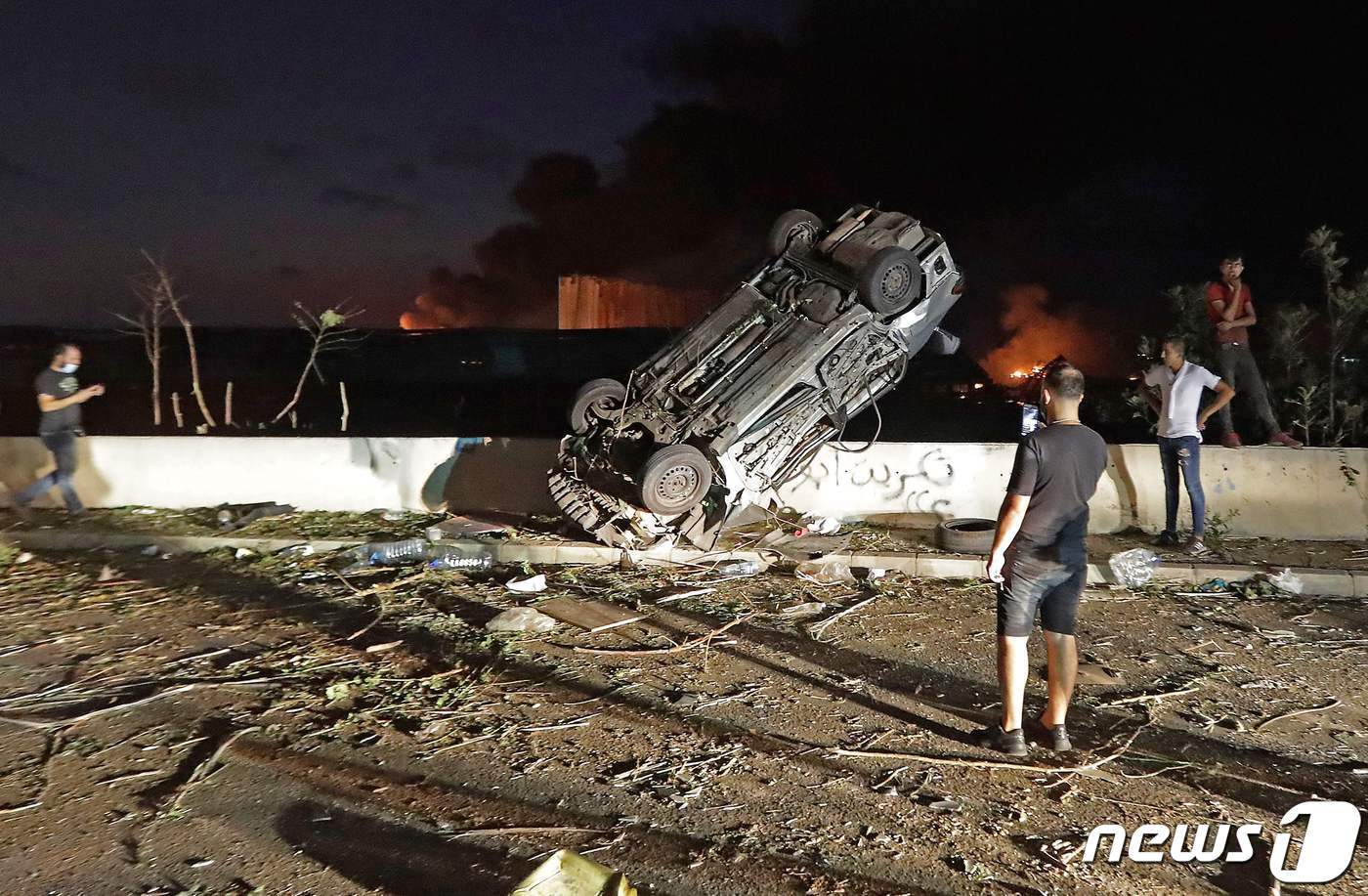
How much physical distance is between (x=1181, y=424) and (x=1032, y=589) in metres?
4.37

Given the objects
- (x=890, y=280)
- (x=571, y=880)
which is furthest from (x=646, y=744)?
(x=890, y=280)

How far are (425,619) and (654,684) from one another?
2042 millimetres

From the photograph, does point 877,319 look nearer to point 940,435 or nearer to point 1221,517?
point 1221,517

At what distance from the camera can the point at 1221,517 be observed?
26.6ft

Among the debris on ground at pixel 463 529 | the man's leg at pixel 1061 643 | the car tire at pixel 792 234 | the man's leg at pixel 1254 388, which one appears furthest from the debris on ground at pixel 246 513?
the man's leg at pixel 1254 388

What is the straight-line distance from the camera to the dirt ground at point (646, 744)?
317 centimetres

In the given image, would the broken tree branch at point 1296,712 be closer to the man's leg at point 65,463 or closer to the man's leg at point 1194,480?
the man's leg at point 1194,480

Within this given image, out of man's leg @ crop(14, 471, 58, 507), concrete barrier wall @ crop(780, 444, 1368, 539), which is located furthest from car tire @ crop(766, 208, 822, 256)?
man's leg @ crop(14, 471, 58, 507)

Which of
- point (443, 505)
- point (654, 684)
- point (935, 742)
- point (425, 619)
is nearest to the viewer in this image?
point (935, 742)

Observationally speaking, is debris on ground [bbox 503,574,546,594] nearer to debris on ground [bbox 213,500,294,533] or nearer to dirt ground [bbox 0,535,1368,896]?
dirt ground [bbox 0,535,1368,896]

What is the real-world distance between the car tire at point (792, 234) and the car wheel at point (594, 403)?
2019 mm

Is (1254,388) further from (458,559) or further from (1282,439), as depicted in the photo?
(458,559)

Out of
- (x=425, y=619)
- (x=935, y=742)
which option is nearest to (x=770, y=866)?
(x=935, y=742)

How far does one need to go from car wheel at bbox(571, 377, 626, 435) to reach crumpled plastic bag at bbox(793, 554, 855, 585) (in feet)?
7.18
